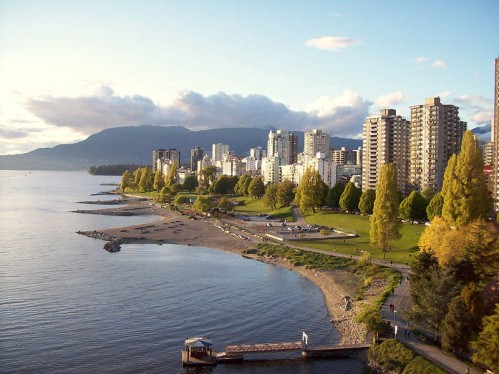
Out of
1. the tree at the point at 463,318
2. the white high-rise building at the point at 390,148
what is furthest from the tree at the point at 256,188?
the tree at the point at 463,318

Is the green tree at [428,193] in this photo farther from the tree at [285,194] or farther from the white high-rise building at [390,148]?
the tree at [285,194]

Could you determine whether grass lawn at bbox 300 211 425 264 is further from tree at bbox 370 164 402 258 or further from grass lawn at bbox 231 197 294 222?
grass lawn at bbox 231 197 294 222

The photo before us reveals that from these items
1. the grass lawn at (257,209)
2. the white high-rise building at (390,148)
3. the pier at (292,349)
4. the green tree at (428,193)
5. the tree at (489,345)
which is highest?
the white high-rise building at (390,148)

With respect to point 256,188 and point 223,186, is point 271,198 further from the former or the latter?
point 223,186

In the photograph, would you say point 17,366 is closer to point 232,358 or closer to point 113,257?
point 232,358

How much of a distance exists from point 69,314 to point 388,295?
26984 mm

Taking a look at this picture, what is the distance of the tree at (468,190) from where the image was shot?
48.3 meters

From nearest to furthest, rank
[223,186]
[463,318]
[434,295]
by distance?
[463,318] → [434,295] → [223,186]

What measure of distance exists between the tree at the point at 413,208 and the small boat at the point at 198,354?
5416 cm

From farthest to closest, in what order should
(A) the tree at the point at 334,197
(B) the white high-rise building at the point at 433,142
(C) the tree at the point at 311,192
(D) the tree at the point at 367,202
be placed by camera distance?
(B) the white high-rise building at the point at 433,142, (C) the tree at the point at 311,192, (A) the tree at the point at 334,197, (D) the tree at the point at 367,202

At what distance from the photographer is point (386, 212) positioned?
58.1 metres

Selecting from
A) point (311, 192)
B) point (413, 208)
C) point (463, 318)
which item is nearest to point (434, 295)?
point (463, 318)

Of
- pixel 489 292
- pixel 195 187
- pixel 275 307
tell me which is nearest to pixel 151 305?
pixel 275 307

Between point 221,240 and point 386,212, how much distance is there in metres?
30.7
